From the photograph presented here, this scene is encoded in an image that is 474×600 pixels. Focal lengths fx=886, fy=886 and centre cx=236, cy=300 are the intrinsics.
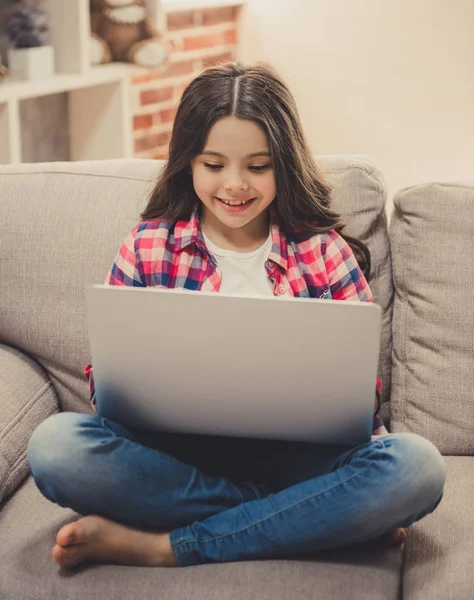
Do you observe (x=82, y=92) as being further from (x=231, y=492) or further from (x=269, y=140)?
(x=231, y=492)

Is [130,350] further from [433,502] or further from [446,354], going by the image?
[446,354]

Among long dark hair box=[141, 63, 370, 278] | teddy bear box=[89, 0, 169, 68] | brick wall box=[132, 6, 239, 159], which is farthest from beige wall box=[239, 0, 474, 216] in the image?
long dark hair box=[141, 63, 370, 278]

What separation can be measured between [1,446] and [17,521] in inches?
5.2

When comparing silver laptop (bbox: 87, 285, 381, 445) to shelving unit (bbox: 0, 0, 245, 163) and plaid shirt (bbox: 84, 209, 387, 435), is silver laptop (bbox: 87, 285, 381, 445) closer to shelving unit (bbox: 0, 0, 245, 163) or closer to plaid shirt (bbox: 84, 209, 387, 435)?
plaid shirt (bbox: 84, 209, 387, 435)

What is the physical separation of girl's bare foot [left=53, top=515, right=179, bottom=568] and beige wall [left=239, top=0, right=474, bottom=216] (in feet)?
7.53

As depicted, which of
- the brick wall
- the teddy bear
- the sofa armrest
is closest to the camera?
the sofa armrest

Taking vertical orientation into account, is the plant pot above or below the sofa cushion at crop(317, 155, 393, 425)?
above

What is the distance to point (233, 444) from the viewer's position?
1354 mm

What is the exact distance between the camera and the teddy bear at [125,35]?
8.55ft

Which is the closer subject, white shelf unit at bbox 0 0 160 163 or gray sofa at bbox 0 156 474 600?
gray sofa at bbox 0 156 474 600

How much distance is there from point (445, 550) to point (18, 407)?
0.72 metres

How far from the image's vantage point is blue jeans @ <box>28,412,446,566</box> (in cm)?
120

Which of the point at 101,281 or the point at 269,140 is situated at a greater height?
the point at 269,140

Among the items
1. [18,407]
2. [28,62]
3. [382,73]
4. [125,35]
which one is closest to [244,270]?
[18,407]
